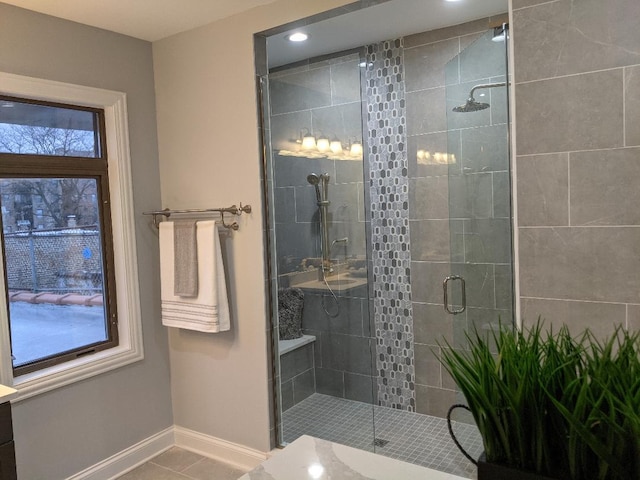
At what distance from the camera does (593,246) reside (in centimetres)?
191

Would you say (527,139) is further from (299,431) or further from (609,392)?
(299,431)

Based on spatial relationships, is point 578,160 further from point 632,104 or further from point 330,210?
point 330,210

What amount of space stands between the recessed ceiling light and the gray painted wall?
89cm

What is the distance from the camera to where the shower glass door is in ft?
7.91

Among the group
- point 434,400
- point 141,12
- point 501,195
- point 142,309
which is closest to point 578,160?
point 501,195

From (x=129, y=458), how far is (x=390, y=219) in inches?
87.6

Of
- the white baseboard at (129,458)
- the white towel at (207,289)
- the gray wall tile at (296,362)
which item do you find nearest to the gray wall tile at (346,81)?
the white towel at (207,289)

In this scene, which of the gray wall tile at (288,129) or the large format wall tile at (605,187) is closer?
the large format wall tile at (605,187)

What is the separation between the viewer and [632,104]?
1804 mm

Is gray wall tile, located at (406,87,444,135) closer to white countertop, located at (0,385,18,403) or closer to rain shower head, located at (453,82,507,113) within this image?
rain shower head, located at (453,82,507,113)

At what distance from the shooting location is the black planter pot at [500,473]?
777 millimetres

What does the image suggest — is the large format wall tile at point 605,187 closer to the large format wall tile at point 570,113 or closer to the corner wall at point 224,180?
the large format wall tile at point 570,113

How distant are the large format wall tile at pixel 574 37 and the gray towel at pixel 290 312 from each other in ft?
5.59

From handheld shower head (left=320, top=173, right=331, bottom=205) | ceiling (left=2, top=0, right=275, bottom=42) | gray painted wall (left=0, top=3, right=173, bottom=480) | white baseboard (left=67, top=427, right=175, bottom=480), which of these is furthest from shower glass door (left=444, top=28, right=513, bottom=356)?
white baseboard (left=67, top=427, right=175, bottom=480)
